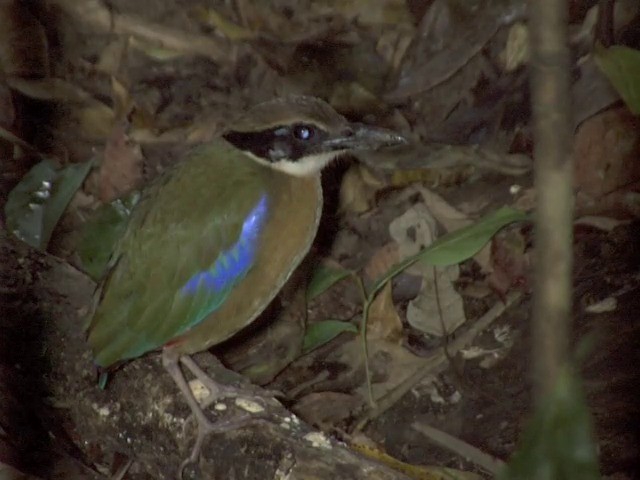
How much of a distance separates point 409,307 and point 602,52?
1.41 meters

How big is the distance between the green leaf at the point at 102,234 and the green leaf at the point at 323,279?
2.85 ft

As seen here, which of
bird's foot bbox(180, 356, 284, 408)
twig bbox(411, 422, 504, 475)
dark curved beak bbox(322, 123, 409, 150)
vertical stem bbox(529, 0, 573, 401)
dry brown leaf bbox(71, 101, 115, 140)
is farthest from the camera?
dry brown leaf bbox(71, 101, 115, 140)

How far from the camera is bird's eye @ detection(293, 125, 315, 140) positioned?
3.12m

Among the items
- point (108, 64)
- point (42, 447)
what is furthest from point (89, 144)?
point (42, 447)

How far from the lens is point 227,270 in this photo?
303cm

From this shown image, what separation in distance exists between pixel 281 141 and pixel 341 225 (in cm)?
145

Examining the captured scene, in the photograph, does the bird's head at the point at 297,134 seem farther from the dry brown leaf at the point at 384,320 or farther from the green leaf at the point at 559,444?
the green leaf at the point at 559,444

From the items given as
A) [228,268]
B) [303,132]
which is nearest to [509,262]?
[303,132]

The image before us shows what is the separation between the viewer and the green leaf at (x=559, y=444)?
908mm

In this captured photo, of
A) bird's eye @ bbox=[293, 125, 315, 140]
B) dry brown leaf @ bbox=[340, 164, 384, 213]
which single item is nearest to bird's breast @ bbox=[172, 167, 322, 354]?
bird's eye @ bbox=[293, 125, 315, 140]

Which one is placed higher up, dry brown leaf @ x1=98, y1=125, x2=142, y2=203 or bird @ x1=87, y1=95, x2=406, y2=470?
dry brown leaf @ x1=98, y1=125, x2=142, y2=203

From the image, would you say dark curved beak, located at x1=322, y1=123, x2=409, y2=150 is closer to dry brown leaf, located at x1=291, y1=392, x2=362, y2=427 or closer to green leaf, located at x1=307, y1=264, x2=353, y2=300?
green leaf, located at x1=307, y1=264, x2=353, y2=300

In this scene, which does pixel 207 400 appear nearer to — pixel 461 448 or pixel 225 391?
pixel 225 391

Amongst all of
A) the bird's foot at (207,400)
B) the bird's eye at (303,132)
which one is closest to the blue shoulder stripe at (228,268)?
the bird's foot at (207,400)
